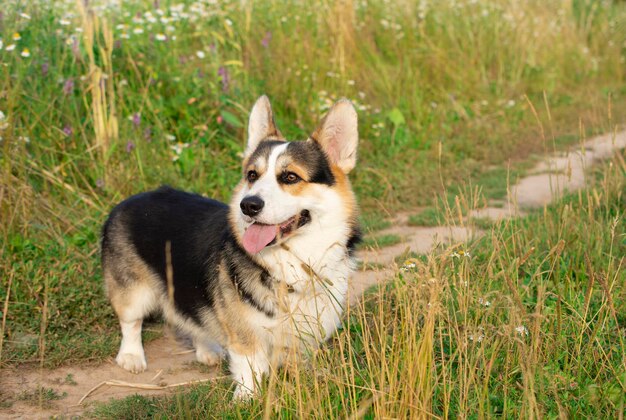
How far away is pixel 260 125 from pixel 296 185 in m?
0.61

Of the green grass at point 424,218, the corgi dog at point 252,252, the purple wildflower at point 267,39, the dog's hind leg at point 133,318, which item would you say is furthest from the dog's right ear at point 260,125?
the purple wildflower at point 267,39

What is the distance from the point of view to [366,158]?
6.98 meters

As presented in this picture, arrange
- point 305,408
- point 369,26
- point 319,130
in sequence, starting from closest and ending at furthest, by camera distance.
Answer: point 305,408 < point 319,130 < point 369,26

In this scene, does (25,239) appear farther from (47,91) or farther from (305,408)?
(305,408)

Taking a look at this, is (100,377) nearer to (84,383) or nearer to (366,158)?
(84,383)

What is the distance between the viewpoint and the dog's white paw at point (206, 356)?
3.85 meters

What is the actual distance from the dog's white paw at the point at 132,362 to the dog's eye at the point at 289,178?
133 cm

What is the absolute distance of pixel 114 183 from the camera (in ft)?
17.9

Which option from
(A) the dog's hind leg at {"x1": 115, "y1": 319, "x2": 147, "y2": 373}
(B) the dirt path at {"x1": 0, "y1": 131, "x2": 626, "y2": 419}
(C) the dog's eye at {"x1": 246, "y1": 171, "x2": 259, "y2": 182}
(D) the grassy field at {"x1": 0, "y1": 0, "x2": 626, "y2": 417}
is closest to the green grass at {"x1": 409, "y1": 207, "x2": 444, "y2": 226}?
(D) the grassy field at {"x1": 0, "y1": 0, "x2": 626, "y2": 417}

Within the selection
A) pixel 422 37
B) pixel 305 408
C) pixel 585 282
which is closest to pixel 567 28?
pixel 422 37

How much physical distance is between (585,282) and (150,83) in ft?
13.8

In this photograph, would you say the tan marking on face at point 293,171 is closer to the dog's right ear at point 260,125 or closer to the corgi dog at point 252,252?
the corgi dog at point 252,252

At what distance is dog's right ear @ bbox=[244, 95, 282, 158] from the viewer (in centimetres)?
374

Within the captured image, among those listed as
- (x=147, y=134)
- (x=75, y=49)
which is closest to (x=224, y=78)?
(x=147, y=134)
